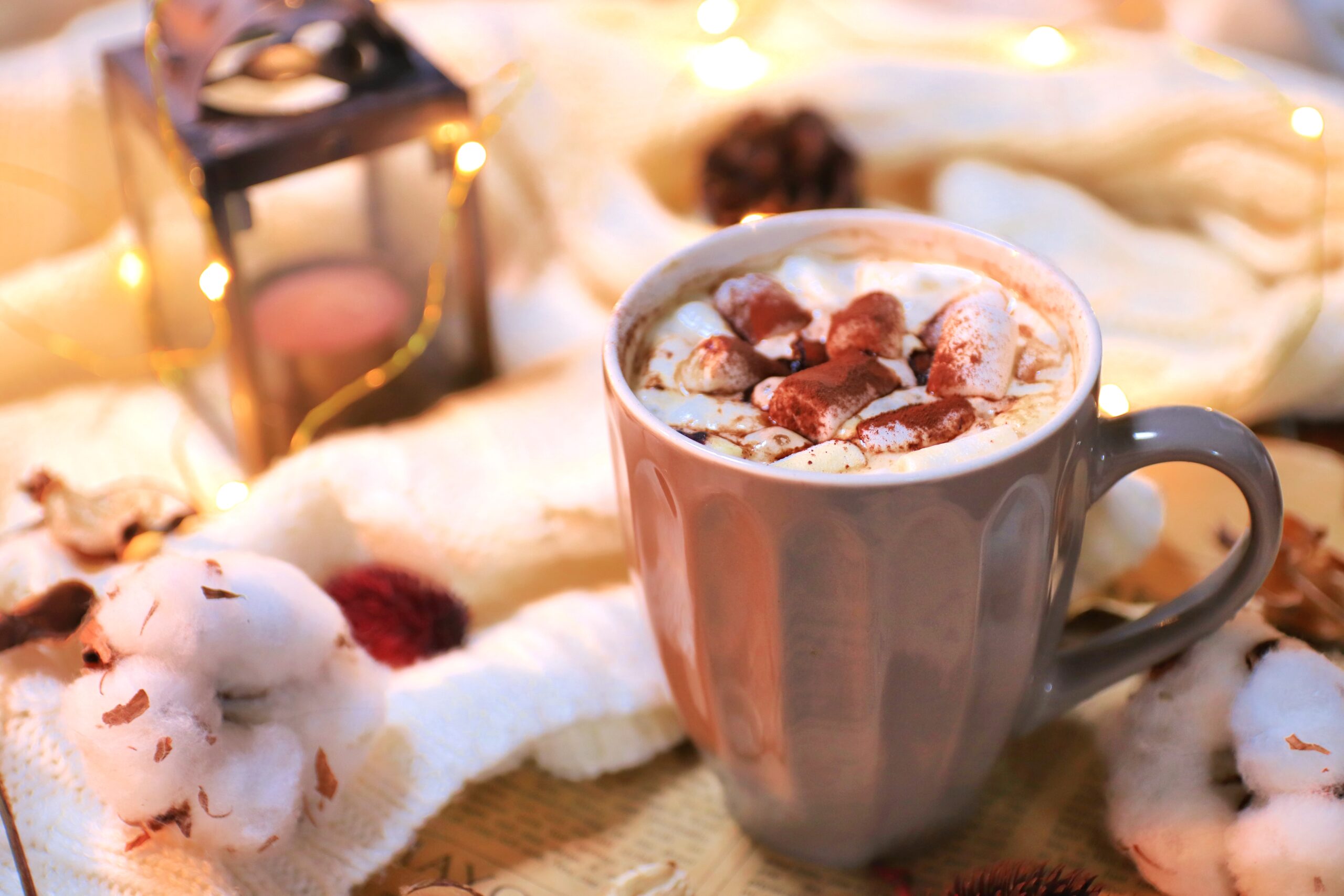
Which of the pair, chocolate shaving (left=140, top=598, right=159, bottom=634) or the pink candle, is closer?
chocolate shaving (left=140, top=598, right=159, bottom=634)

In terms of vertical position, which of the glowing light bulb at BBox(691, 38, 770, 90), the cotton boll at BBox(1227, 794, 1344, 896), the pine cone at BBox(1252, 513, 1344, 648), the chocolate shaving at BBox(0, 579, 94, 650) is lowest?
the pine cone at BBox(1252, 513, 1344, 648)

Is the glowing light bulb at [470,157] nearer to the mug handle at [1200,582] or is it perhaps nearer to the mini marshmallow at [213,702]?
the mini marshmallow at [213,702]

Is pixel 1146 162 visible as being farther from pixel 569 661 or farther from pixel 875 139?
pixel 569 661

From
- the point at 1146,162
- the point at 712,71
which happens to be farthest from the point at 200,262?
the point at 1146,162

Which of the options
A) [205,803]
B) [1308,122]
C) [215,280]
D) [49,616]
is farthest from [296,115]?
[1308,122]

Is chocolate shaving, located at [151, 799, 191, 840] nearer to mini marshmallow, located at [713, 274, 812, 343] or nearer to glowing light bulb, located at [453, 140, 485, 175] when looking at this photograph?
mini marshmallow, located at [713, 274, 812, 343]

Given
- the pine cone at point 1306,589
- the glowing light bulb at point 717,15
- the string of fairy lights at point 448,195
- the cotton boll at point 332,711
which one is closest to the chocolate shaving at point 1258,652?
the pine cone at point 1306,589

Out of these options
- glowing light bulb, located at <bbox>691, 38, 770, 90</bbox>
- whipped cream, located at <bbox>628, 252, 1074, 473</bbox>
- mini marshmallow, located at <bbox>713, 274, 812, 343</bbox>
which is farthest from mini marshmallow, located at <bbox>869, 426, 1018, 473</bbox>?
glowing light bulb, located at <bbox>691, 38, 770, 90</bbox>
